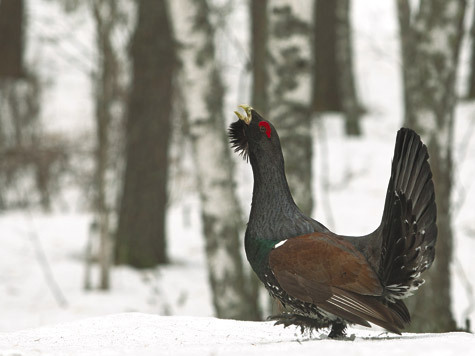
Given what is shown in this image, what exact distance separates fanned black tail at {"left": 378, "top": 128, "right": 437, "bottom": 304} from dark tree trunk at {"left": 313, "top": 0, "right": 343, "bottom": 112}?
16.1 metres

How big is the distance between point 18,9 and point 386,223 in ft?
65.2

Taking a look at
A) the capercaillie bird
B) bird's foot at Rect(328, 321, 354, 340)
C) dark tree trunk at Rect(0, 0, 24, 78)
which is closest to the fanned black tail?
the capercaillie bird

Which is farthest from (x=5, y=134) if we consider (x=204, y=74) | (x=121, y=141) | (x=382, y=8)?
(x=382, y=8)

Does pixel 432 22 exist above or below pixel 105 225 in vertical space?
above

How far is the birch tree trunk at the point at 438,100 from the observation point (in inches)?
260

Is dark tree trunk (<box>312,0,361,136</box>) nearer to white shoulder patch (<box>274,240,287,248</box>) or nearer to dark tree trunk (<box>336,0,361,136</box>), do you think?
dark tree trunk (<box>336,0,361,136</box>)

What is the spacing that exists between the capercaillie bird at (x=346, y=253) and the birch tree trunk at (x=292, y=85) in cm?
256

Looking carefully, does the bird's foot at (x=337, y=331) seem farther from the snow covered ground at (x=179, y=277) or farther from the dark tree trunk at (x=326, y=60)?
the dark tree trunk at (x=326, y=60)

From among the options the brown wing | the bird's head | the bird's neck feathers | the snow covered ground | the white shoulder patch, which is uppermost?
the bird's head

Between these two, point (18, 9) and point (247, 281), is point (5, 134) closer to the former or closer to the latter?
point (18, 9)

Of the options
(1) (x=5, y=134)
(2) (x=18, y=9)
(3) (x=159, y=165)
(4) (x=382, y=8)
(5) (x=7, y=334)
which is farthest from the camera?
(4) (x=382, y=8)

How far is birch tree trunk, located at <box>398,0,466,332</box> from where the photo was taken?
661cm

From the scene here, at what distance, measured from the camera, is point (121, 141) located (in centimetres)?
1152

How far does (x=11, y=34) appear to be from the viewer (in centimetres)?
2197
